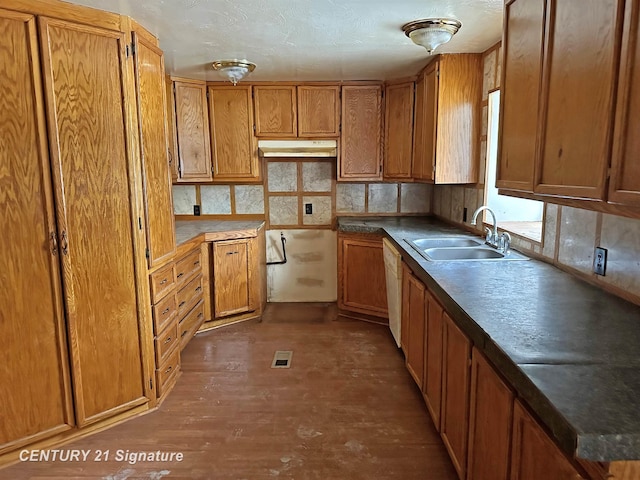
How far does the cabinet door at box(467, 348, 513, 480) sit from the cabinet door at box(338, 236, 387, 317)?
2.18m

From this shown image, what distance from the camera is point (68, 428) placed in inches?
87.4

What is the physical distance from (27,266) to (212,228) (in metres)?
1.90

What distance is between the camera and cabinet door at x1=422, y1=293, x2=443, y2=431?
6.70ft

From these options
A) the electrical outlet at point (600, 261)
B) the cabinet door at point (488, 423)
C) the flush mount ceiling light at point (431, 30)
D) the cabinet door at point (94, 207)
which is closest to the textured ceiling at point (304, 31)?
the flush mount ceiling light at point (431, 30)

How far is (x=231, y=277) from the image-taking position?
12.5 ft

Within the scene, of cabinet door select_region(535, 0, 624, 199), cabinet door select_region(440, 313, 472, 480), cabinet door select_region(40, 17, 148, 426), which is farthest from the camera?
cabinet door select_region(40, 17, 148, 426)

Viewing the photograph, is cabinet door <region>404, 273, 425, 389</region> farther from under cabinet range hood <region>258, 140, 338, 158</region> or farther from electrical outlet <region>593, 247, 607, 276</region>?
under cabinet range hood <region>258, 140, 338, 158</region>

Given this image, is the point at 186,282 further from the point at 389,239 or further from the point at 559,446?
the point at 559,446

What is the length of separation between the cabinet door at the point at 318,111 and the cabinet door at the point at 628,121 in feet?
9.58

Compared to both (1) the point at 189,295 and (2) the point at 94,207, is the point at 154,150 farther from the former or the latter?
(1) the point at 189,295

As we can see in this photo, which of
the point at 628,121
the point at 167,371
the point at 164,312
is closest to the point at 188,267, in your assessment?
the point at 164,312

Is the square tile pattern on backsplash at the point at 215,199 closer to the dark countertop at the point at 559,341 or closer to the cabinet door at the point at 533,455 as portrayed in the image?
the dark countertop at the point at 559,341

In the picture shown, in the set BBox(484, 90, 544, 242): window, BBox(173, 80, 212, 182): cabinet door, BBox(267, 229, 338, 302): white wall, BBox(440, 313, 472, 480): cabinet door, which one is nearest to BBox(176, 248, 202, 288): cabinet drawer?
BBox(173, 80, 212, 182): cabinet door

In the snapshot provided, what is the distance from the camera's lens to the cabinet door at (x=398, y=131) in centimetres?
378
